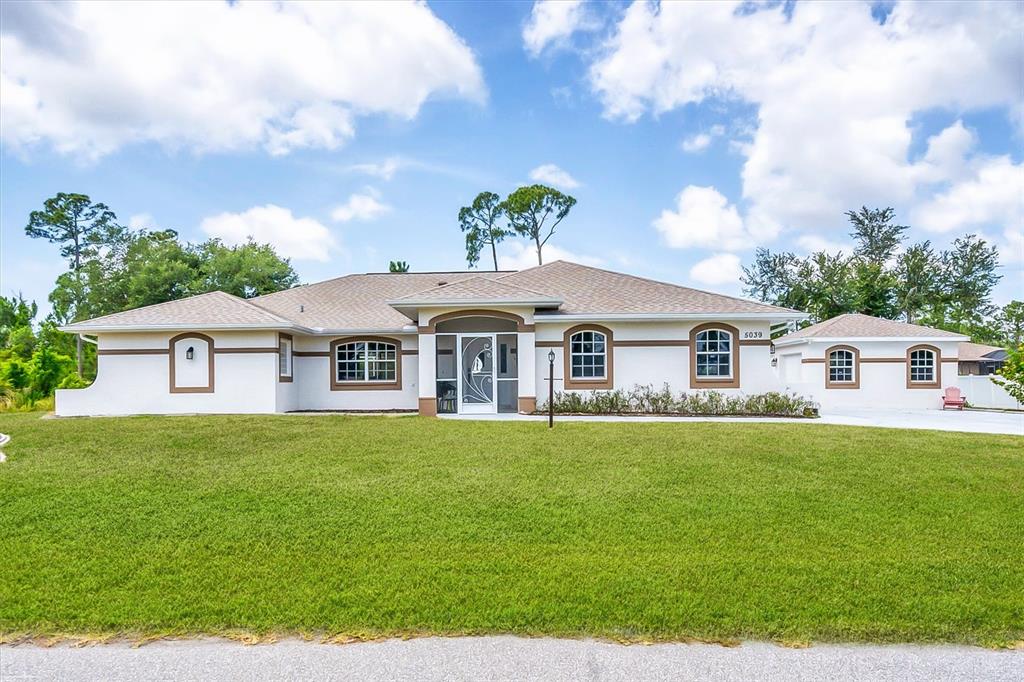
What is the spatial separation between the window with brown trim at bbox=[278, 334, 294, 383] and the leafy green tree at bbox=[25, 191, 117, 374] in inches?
1248

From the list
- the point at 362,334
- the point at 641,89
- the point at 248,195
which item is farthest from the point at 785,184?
the point at 248,195

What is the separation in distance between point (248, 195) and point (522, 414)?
811 inches

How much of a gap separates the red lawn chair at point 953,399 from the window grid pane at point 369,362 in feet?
64.8

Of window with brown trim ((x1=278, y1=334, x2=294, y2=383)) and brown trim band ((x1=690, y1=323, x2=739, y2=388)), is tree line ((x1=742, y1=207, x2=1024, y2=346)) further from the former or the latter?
window with brown trim ((x1=278, y1=334, x2=294, y2=383))

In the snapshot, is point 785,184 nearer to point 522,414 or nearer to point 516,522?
point 522,414

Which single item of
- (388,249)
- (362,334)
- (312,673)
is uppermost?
(388,249)

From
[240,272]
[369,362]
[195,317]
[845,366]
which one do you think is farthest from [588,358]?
[240,272]

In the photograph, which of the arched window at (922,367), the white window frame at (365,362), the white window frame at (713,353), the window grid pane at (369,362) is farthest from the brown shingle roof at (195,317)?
the arched window at (922,367)

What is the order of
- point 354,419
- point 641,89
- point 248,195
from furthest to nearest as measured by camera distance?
1. point 248,195
2. point 641,89
3. point 354,419

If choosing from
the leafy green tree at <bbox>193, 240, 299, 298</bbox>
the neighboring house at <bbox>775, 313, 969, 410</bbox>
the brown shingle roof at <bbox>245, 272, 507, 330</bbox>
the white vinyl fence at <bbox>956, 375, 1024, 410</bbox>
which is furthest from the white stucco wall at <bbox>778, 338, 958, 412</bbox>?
the leafy green tree at <bbox>193, 240, 299, 298</bbox>

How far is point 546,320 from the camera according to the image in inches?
713

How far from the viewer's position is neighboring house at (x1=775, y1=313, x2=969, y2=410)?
2355 cm

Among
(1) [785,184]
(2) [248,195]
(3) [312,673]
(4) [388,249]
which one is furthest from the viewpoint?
(4) [388,249]

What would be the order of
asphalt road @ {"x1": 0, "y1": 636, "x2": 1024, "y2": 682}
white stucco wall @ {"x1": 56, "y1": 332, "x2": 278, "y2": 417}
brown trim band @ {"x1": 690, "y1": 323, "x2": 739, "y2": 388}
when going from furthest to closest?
brown trim band @ {"x1": 690, "y1": 323, "x2": 739, "y2": 388}, white stucco wall @ {"x1": 56, "y1": 332, "x2": 278, "y2": 417}, asphalt road @ {"x1": 0, "y1": 636, "x2": 1024, "y2": 682}
